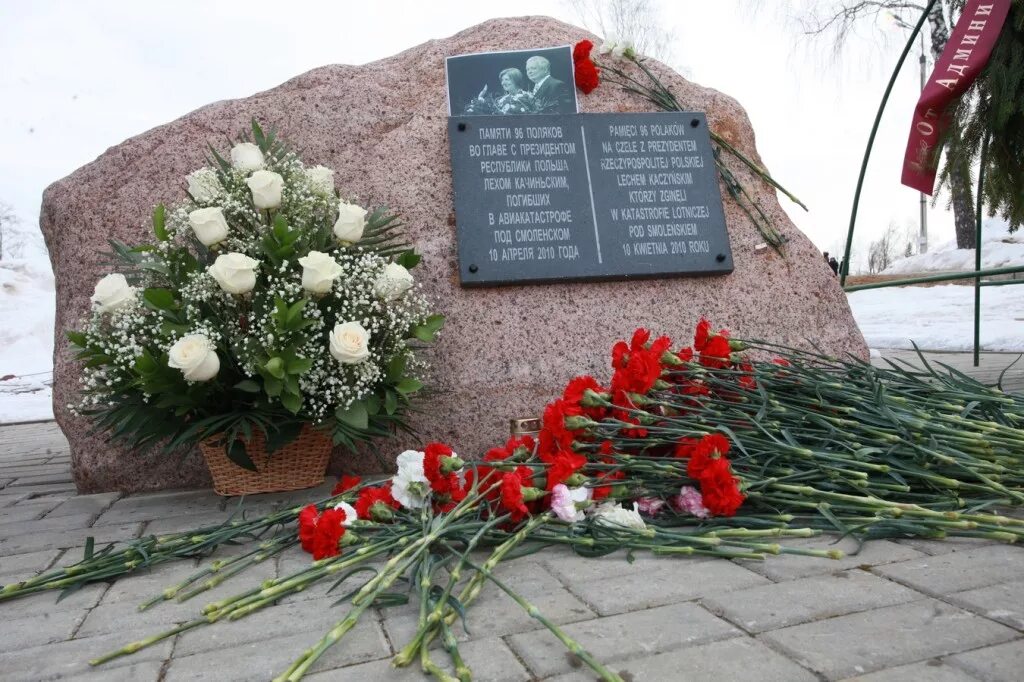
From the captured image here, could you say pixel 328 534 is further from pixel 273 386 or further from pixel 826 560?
pixel 826 560

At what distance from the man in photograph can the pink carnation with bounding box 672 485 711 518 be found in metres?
2.30

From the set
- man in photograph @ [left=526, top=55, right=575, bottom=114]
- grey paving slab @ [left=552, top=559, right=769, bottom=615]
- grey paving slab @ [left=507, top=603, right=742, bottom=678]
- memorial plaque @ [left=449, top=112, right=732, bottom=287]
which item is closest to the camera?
grey paving slab @ [left=507, top=603, right=742, bottom=678]

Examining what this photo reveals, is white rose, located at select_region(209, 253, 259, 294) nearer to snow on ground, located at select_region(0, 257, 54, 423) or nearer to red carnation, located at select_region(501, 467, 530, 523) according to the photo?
red carnation, located at select_region(501, 467, 530, 523)

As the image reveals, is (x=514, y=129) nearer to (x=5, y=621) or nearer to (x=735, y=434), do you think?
(x=735, y=434)

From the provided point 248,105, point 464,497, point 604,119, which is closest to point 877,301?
point 604,119

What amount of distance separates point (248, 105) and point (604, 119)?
165 cm

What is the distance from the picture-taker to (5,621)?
1.99 metres

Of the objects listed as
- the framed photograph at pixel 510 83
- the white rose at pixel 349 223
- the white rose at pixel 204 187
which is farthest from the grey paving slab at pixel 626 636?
the framed photograph at pixel 510 83

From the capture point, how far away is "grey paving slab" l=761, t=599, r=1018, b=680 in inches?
57.1

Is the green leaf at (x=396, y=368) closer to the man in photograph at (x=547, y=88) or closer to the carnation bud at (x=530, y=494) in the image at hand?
the carnation bud at (x=530, y=494)

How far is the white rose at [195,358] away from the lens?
2736 mm

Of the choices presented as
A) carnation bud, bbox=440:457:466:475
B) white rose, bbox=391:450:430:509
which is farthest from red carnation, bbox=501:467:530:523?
white rose, bbox=391:450:430:509

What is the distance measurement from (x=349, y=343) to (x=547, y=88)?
6.14 ft

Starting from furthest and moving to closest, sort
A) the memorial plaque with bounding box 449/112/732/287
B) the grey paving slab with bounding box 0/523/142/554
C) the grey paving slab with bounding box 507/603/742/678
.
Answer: the memorial plaque with bounding box 449/112/732/287 → the grey paving slab with bounding box 0/523/142/554 → the grey paving slab with bounding box 507/603/742/678
